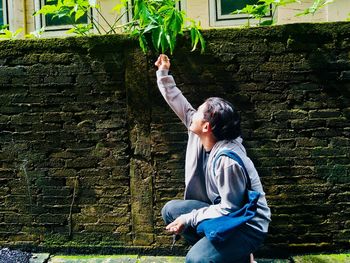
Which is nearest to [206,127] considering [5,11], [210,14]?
[210,14]

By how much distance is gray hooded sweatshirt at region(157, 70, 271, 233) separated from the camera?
8.98ft

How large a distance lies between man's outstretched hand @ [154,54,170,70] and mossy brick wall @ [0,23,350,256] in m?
0.21

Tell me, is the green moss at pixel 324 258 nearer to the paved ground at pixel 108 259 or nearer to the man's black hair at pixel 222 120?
the paved ground at pixel 108 259

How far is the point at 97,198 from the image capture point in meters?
3.96

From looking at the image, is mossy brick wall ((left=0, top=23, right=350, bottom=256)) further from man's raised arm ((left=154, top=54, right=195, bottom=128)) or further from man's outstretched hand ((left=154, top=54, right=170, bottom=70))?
man's raised arm ((left=154, top=54, right=195, bottom=128))

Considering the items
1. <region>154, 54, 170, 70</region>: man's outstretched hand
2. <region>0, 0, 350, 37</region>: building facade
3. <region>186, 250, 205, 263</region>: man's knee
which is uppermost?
<region>0, 0, 350, 37</region>: building facade

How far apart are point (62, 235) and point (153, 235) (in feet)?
2.64

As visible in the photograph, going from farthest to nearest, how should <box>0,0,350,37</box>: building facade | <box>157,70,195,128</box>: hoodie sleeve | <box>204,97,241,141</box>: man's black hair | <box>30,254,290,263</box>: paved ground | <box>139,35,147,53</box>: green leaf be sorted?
<box>0,0,350,37</box>: building facade → <box>30,254,290,263</box>: paved ground → <box>139,35,147,53</box>: green leaf → <box>157,70,195,128</box>: hoodie sleeve → <box>204,97,241,141</box>: man's black hair

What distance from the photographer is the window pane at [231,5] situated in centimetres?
590

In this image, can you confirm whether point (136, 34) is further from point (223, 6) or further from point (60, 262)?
point (223, 6)

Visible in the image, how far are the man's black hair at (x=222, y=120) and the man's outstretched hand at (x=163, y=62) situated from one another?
74 cm

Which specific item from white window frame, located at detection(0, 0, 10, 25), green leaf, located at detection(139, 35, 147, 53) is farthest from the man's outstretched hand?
white window frame, located at detection(0, 0, 10, 25)

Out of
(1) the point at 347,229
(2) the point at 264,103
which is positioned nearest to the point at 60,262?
(2) the point at 264,103

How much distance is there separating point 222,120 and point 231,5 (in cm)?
342
